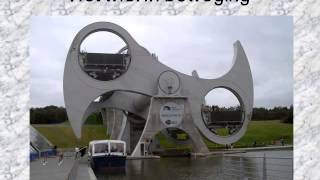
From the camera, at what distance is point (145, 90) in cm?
1850

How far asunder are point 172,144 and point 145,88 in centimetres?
526

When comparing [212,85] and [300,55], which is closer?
[300,55]

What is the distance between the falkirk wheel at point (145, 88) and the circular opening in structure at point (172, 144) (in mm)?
937

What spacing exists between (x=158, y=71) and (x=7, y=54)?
473 inches

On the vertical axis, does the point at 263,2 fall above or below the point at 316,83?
above

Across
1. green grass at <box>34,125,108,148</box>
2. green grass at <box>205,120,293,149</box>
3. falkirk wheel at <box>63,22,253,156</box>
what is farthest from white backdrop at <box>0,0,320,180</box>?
green grass at <box>34,125,108,148</box>

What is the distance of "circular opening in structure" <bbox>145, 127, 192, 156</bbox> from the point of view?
1966 cm

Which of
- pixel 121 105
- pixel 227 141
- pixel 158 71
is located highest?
pixel 158 71

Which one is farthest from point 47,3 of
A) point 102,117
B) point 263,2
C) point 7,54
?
point 102,117

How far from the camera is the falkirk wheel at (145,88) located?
17.3m

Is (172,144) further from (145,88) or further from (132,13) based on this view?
(132,13)

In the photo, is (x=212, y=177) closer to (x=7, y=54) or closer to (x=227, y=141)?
(x=7, y=54)

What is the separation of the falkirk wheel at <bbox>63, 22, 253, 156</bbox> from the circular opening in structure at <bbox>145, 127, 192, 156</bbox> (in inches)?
36.9

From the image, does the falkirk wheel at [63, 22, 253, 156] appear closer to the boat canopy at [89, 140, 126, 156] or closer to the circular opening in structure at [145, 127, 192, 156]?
the circular opening in structure at [145, 127, 192, 156]
